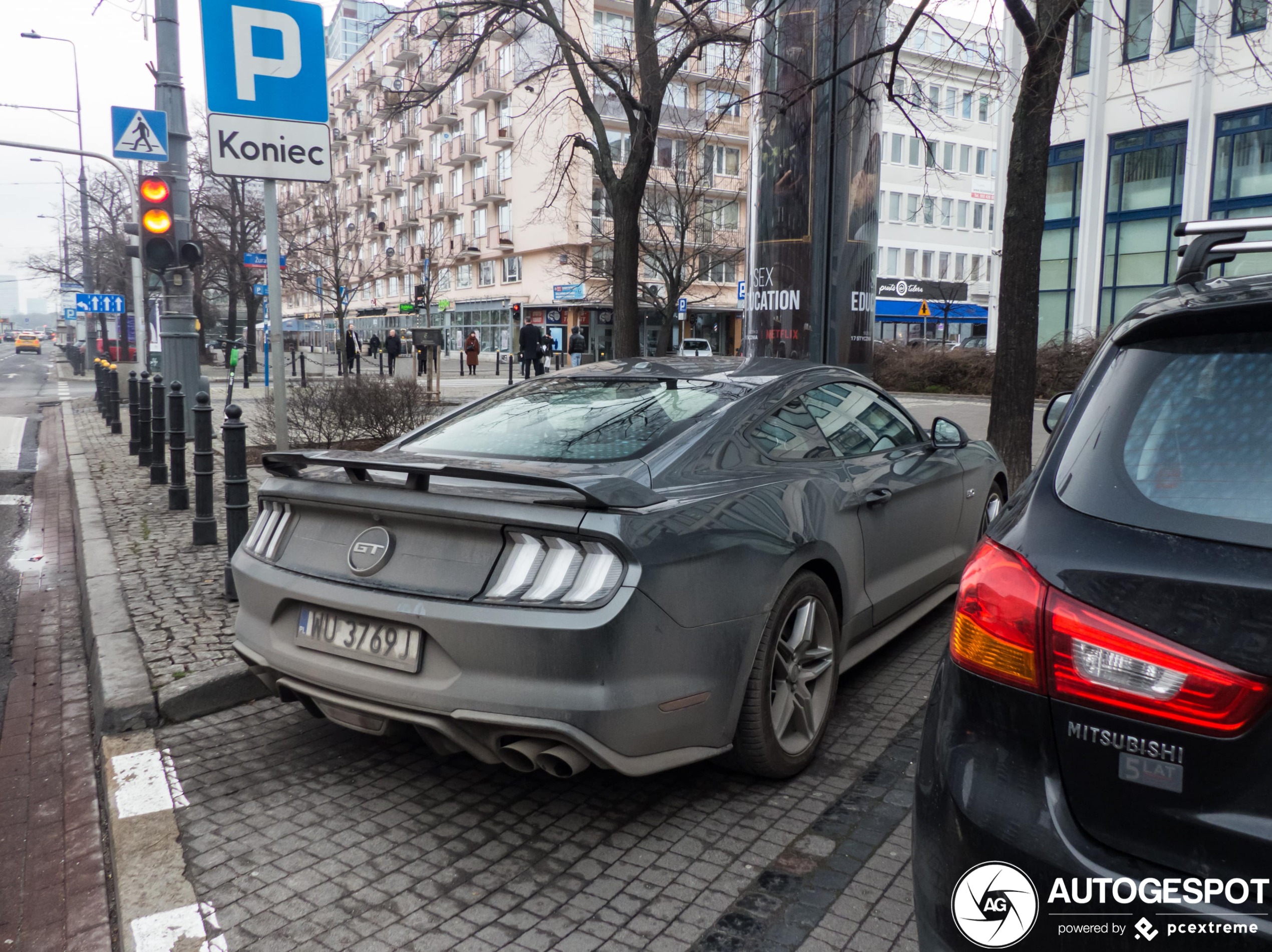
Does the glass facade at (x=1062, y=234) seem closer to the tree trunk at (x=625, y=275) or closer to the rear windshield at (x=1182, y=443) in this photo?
the tree trunk at (x=625, y=275)

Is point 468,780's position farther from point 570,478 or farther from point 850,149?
point 850,149

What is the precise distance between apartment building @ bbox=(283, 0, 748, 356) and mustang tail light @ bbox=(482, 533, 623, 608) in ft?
89.2

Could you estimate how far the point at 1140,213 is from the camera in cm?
2902

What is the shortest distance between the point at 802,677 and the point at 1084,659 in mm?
1926

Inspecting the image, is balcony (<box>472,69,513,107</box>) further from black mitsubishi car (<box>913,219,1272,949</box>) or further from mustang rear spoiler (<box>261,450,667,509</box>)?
black mitsubishi car (<box>913,219,1272,949</box>)

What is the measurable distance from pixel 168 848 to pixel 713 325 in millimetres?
56074

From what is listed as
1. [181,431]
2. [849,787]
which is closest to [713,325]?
[181,431]

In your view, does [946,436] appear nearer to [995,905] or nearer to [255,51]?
[995,905]

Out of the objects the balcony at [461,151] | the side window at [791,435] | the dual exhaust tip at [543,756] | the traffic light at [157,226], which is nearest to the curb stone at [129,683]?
the dual exhaust tip at [543,756]

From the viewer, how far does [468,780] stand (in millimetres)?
3602

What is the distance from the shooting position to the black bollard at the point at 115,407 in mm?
15805

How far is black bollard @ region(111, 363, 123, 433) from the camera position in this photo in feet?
51.9

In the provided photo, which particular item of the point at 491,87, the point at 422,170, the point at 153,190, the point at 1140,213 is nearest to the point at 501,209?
the point at 491,87

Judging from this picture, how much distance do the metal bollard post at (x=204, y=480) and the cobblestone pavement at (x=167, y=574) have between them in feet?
0.31
